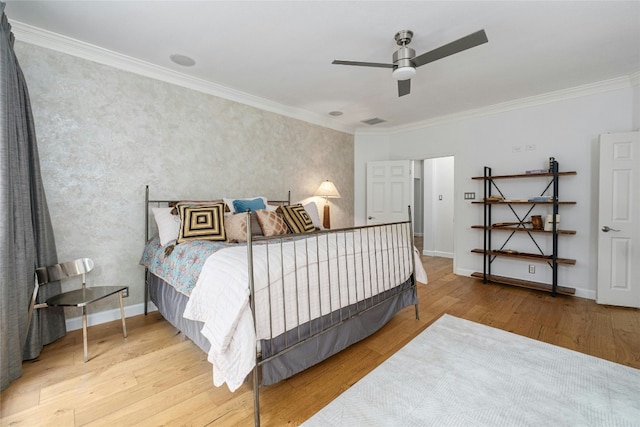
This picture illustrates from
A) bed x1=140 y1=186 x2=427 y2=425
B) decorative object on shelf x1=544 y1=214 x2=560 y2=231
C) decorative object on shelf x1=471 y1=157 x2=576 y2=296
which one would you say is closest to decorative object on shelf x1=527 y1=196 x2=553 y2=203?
decorative object on shelf x1=471 y1=157 x2=576 y2=296

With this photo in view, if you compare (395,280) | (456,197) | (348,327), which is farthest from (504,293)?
(348,327)

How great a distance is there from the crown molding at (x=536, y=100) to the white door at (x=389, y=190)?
0.74 meters

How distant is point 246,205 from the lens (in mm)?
3334

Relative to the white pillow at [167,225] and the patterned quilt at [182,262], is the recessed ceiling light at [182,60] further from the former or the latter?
the patterned quilt at [182,262]

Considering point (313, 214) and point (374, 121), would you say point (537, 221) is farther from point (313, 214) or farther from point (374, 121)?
point (313, 214)

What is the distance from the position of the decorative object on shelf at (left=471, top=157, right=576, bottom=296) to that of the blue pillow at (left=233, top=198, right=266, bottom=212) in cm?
332

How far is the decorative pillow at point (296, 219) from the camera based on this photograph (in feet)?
10.4

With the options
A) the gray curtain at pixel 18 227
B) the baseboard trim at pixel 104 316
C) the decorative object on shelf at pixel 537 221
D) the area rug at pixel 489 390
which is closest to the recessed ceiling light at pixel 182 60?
the gray curtain at pixel 18 227

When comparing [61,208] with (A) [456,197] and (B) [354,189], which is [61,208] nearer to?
(B) [354,189]

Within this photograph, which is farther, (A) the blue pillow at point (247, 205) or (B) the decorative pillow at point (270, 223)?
(A) the blue pillow at point (247, 205)

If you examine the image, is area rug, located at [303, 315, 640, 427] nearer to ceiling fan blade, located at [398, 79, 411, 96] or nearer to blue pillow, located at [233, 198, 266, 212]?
blue pillow, located at [233, 198, 266, 212]

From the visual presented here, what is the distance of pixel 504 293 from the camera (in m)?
3.75

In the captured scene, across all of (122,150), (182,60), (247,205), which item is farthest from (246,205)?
(182,60)

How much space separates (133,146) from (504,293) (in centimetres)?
490
